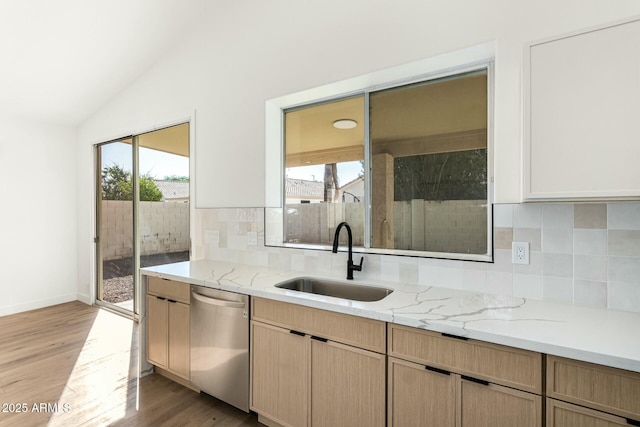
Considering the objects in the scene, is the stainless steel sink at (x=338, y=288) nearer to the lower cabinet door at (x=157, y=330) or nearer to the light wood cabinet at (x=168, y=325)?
the light wood cabinet at (x=168, y=325)

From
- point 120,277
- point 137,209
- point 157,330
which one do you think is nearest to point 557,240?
point 157,330

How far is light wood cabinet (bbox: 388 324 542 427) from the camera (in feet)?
3.91

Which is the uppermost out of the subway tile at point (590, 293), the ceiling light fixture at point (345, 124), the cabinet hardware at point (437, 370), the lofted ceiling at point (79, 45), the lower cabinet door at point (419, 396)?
the lofted ceiling at point (79, 45)

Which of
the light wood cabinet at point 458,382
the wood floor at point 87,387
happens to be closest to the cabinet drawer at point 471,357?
the light wood cabinet at point 458,382

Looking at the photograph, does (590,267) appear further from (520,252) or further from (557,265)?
(520,252)

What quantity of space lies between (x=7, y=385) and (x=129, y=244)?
1.79 metres

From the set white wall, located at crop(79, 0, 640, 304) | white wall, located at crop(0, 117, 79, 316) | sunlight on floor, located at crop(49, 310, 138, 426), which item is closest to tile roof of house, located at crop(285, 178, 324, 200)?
white wall, located at crop(79, 0, 640, 304)

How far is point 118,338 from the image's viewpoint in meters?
3.31

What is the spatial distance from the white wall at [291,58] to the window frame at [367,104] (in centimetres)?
6

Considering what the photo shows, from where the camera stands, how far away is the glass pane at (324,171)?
247 cm

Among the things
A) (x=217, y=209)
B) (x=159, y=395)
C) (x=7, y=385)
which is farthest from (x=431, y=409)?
(x=7, y=385)

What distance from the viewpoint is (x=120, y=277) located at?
4.12 meters

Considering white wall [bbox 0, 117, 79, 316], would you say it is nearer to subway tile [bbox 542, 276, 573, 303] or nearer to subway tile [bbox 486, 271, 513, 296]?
subway tile [bbox 486, 271, 513, 296]

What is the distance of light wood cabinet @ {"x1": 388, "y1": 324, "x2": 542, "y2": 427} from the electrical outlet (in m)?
0.66
